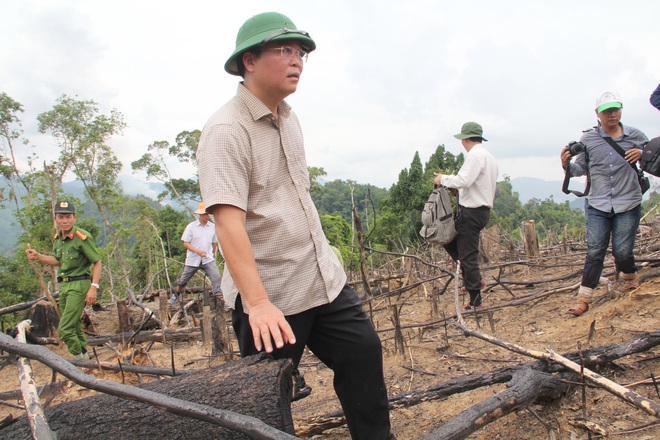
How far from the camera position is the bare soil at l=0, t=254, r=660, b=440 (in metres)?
2.32

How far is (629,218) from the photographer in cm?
381

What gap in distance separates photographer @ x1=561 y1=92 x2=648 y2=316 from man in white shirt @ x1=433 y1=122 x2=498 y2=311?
69 cm

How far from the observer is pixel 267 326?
153 centimetres

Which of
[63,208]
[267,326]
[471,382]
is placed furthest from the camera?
[63,208]

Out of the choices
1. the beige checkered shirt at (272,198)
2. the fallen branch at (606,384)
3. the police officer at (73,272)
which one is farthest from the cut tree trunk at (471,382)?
A: the police officer at (73,272)

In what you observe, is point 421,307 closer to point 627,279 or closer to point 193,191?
point 627,279

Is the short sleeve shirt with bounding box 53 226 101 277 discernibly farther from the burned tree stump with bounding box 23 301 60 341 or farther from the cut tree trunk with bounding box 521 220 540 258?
the cut tree trunk with bounding box 521 220 540 258

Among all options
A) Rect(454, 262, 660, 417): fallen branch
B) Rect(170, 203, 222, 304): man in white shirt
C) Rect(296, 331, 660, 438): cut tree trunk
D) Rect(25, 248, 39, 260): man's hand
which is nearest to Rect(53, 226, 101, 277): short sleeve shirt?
Rect(25, 248, 39, 260): man's hand

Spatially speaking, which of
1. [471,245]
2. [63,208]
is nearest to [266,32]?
[471,245]

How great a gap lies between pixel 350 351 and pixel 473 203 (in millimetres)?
3016

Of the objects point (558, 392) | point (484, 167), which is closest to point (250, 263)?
point (558, 392)

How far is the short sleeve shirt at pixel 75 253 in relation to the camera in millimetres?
5043

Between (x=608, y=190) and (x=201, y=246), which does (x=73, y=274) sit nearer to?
(x=201, y=246)

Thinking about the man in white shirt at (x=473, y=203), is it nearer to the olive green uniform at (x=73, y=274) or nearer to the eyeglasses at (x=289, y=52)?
the eyeglasses at (x=289, y=52)
